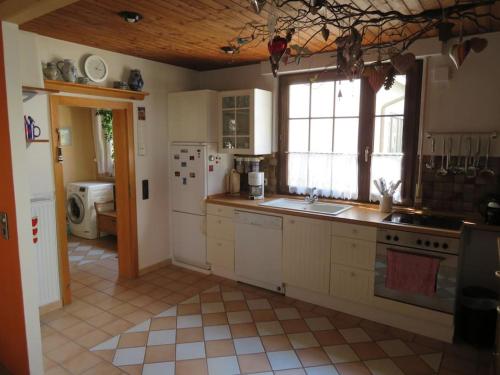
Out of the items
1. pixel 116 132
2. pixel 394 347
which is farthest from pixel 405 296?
pixel 116 132

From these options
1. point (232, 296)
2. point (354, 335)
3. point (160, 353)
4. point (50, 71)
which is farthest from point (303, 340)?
point (50, 71)

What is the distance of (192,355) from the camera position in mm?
2562

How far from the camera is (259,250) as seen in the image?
357cm

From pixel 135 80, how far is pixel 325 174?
219 centimetres

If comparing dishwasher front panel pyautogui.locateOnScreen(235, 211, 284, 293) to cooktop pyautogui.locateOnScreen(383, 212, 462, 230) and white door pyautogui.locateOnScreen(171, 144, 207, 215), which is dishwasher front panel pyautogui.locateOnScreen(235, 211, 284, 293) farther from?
cooktop pyautogui.locateOnScreen(383, 212, 462, 230)

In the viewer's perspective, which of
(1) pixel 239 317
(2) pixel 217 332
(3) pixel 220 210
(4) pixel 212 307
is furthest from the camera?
(3) pixel 220 210

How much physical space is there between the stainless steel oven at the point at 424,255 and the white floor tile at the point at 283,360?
0.90 m

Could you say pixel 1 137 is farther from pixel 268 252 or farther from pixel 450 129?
pixel 450 129

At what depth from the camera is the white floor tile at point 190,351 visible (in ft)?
8.36

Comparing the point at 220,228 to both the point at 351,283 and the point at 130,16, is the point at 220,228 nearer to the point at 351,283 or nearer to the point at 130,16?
the point at 351,283

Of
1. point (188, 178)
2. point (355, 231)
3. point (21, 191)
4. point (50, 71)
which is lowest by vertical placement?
point (355, 231)

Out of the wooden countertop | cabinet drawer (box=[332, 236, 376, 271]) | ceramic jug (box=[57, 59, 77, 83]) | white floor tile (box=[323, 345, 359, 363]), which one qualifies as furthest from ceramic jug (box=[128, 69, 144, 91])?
white floor tile (box=[323, 345, 359, 363])

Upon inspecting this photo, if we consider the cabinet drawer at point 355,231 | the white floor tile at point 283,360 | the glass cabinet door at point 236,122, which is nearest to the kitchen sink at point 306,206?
the cabinet drawer at point 355,231

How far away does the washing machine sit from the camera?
5.26m
